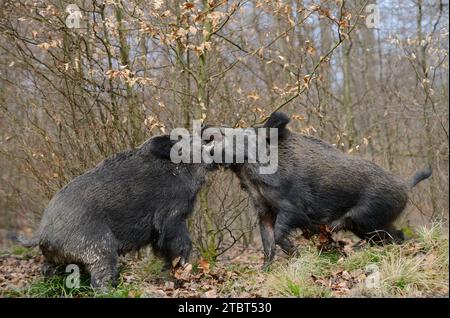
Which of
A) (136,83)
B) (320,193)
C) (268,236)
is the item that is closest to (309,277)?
(268,236)

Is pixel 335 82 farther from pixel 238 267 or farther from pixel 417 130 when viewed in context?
pixel 238 267

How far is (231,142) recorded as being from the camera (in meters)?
7.50

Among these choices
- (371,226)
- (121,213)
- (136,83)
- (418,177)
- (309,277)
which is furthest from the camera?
(136,83)

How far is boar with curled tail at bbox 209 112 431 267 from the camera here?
751 cm

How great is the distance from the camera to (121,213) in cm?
676

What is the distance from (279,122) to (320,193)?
1.09 meters

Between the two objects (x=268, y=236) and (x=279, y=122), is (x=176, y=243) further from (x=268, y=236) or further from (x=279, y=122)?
(x=279, y=122)

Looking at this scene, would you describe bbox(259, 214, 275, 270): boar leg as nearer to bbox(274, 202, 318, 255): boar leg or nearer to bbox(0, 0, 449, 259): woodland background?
bbox(274, 202, 318, 255): boar leg

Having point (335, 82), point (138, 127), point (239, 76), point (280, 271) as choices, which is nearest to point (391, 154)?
point (335, 82)

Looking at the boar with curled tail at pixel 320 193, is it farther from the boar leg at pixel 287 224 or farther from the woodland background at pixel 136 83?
the woodland background at pixel 136 83

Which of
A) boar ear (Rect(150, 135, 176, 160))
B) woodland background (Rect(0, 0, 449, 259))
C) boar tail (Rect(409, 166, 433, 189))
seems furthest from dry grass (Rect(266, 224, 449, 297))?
woodland background (Rect(0, 0, 449, 259))

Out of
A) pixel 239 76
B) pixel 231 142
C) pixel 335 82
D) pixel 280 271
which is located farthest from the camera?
pixel 335 82

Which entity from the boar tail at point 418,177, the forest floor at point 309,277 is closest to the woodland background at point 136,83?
the boar tail at point 418,177

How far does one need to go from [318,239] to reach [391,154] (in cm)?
632
